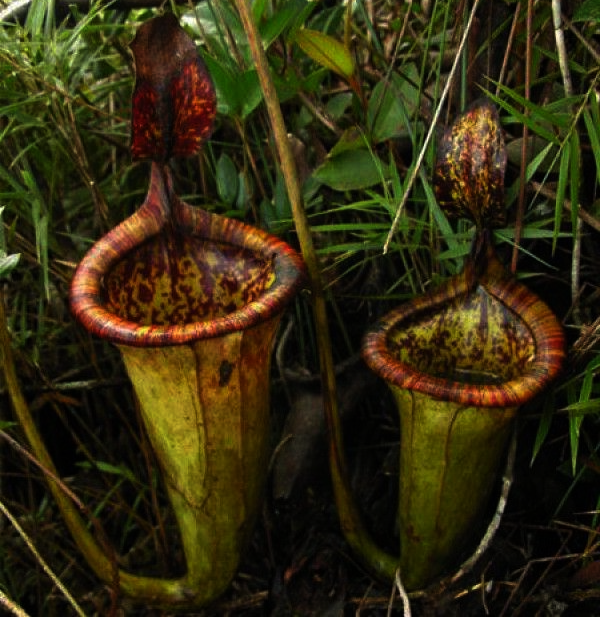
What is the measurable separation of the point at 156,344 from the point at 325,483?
68cm

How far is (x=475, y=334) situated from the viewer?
4.48ft

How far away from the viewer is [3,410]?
157 centimetres

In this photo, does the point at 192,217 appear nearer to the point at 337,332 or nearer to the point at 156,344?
the point at 156,344

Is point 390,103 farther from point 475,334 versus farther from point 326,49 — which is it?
point 475,334

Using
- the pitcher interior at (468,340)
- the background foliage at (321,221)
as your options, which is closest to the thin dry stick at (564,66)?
the background foliage at (321,221)

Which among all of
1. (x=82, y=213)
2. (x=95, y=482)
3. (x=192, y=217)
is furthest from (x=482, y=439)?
(x=82, y=213)

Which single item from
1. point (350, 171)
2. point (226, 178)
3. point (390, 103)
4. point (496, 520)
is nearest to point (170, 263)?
point (226, 178)

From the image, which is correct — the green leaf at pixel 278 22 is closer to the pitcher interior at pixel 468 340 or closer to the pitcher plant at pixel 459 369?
the pitcher plant at pixel 459 369

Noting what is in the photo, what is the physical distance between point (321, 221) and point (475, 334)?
0.44m

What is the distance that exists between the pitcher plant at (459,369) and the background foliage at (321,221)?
0.21 ft

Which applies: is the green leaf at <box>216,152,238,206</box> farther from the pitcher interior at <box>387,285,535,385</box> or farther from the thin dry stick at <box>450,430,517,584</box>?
the thin dry stick at <box>450,430,517,584</box>

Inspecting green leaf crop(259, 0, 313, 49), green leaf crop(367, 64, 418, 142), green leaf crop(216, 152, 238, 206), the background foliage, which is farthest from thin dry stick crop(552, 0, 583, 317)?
green leaf crop(216, 152, 238, 206)

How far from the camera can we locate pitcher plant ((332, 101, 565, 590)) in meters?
1.19

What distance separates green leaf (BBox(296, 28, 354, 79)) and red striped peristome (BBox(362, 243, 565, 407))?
0.40 meters
